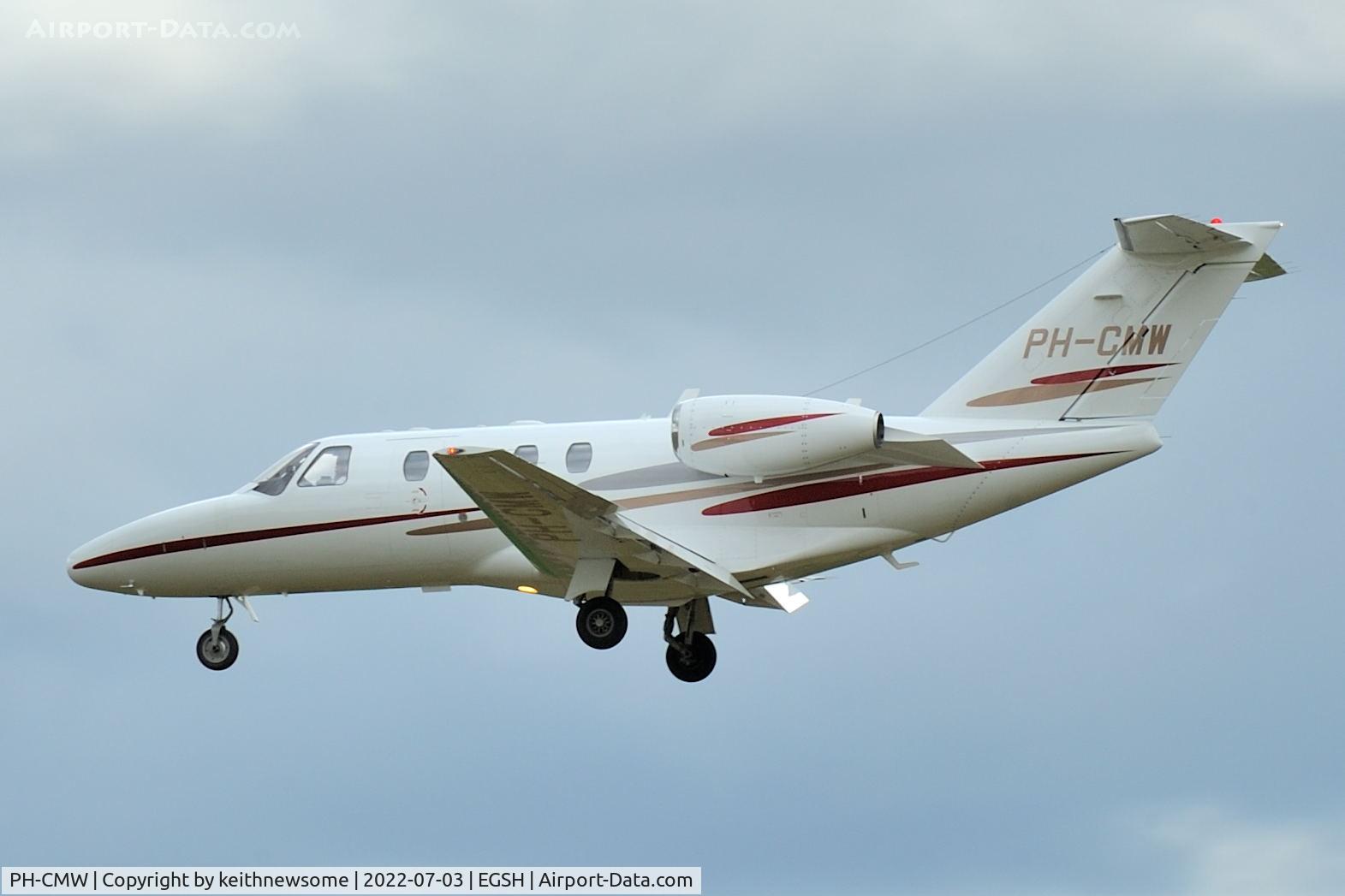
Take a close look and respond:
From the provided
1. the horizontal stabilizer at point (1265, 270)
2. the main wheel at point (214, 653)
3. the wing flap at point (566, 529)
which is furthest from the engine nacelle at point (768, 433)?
the main wheel at point (214, 653)

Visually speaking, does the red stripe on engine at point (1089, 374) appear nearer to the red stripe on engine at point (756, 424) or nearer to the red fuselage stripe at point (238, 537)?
the red stripe on engine at point (756, 424)

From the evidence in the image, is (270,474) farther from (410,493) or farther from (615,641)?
(615,641)

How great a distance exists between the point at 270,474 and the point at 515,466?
5441 millimetres

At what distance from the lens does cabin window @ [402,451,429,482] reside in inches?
1182

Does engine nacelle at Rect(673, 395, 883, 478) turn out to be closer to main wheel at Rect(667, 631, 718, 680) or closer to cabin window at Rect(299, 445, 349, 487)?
main wheel at Rect(667, 631, 718, 680)

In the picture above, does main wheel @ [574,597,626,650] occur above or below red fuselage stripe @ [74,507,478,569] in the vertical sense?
below

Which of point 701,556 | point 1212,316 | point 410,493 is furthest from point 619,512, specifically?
point 1212,316

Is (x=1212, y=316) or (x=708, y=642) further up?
(x=1212, y=316)

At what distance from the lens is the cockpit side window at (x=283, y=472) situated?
3080 cm

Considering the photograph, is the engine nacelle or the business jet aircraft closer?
the engine nacelle

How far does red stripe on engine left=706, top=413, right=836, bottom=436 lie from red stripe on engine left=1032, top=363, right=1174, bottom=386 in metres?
3.10

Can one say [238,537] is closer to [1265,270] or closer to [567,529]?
[567,529]

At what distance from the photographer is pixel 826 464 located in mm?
28156

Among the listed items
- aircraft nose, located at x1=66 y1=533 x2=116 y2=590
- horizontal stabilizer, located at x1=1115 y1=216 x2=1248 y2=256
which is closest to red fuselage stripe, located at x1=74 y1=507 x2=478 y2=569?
aircraft nose, located at x1=66 y1=533 x2=116 y2=590
